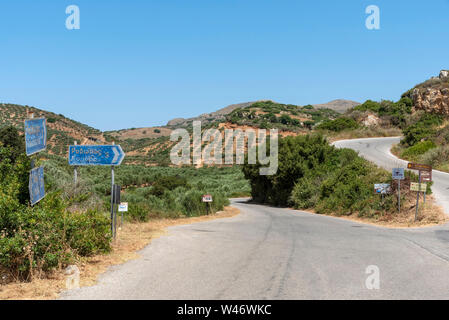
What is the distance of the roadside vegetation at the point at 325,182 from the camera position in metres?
22.0

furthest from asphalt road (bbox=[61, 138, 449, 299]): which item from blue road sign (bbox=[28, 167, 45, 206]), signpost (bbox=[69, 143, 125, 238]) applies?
signpost (bbox=[69, 143, 125, 238])

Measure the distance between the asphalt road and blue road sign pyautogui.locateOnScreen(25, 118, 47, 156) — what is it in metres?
2.62

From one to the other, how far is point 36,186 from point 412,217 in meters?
16.1

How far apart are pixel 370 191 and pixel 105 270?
1923cm

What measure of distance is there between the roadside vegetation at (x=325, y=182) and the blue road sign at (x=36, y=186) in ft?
49.4

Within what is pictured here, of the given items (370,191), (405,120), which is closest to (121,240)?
(370,191)

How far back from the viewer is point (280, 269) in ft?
26.8

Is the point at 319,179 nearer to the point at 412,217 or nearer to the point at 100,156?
the point at 412,217

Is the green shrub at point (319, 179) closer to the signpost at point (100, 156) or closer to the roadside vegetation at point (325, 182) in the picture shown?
the roadside vegetation at point (325, 182)

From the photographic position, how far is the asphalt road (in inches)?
255

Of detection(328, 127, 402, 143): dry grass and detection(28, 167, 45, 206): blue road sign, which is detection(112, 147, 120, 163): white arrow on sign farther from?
detection(328, 127, 402, 143): dry grass

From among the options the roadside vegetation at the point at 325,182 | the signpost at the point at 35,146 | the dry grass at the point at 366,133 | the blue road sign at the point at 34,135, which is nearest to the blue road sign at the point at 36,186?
the signpost at the point at 35,146

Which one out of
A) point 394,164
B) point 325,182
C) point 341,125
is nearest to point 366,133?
point 341,125
